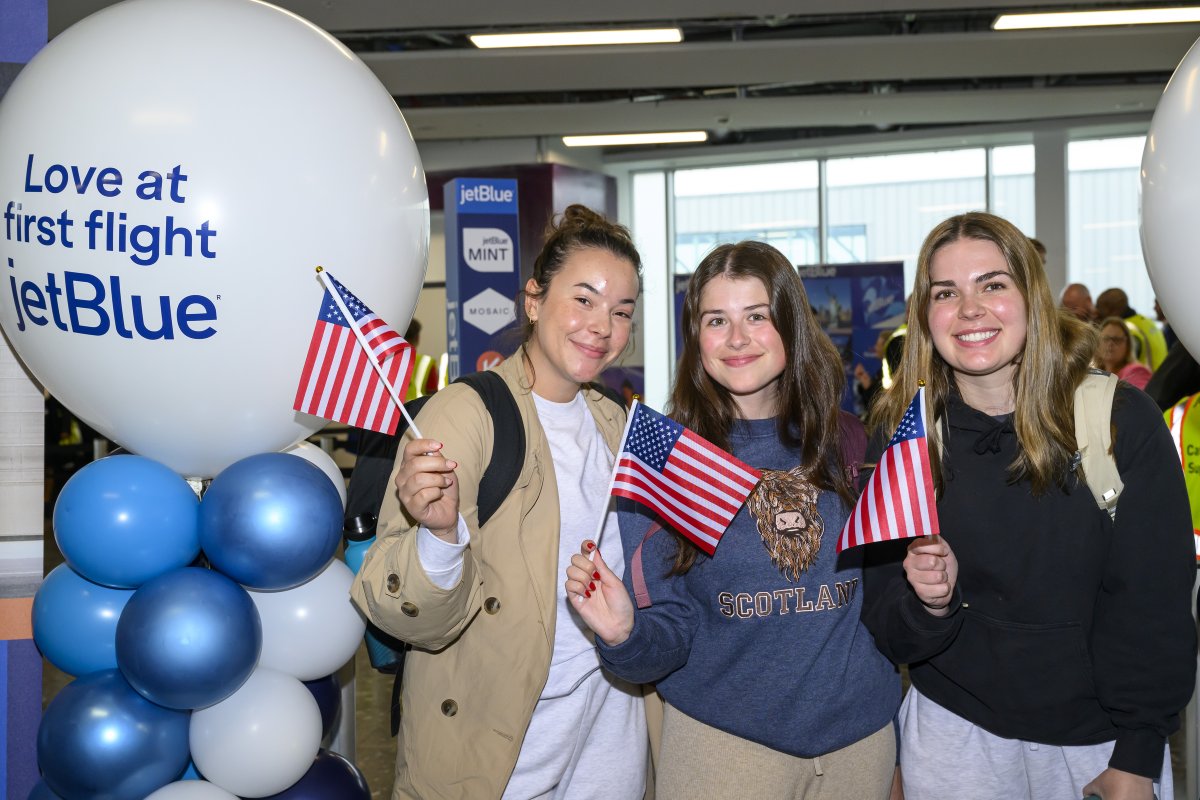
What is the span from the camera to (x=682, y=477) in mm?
1929

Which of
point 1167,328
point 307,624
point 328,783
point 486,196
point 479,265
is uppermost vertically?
point 486,196

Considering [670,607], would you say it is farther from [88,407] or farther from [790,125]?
[790,125]

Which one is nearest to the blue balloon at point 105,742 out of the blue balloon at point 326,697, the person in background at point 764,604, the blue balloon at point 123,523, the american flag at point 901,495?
the blue balloon at point 123,523

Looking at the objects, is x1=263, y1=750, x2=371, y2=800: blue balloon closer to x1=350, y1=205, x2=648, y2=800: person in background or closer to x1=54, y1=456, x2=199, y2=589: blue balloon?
x1=350, y1=205, x2=648, y2=800: person in background

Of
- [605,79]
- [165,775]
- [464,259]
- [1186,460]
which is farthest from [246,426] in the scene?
[605,79]

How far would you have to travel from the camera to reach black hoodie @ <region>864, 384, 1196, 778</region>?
191 cm

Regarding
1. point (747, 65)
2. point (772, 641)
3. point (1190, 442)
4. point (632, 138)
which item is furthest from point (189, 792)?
point (632, 138)

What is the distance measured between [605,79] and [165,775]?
8.60 metres

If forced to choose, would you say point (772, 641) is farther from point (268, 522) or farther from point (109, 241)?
point (109, 241)

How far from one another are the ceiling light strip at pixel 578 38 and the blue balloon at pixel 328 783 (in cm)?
693

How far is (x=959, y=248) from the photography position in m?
2.06

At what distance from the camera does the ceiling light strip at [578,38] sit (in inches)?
329

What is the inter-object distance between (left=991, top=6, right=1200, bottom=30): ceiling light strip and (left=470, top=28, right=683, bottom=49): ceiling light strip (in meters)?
2.61

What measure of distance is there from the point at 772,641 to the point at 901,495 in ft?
1.34
